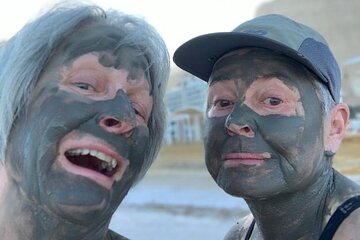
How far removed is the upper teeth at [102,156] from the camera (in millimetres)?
1940

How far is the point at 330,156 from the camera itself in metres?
→ 2.38

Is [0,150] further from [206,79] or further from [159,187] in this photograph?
[159,187]

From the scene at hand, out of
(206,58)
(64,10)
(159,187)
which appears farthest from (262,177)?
(159,187)

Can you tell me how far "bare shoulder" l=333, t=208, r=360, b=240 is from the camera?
2133mm

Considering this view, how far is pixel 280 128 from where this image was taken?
221 cm

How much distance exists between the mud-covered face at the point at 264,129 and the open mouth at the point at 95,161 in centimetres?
47

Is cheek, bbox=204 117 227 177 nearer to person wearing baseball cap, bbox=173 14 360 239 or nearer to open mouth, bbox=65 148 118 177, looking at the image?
person wearing baseball cap, bbox=173 14 360 239

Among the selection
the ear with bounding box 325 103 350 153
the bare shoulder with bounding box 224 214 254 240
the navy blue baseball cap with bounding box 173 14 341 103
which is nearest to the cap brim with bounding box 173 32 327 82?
the navy blue baseball cap with bounding box 173 14 341 103

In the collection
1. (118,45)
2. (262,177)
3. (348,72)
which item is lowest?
(348,72)

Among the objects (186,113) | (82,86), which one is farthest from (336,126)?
(186,113)

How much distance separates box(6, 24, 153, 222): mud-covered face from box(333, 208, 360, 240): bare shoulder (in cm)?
79

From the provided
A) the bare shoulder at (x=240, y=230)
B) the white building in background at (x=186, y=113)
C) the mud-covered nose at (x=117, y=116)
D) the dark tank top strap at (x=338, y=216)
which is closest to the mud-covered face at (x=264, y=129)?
the dark tank top strap at (x=338, y=216)

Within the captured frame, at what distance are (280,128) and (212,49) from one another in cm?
47

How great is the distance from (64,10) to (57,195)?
0.68 metres
